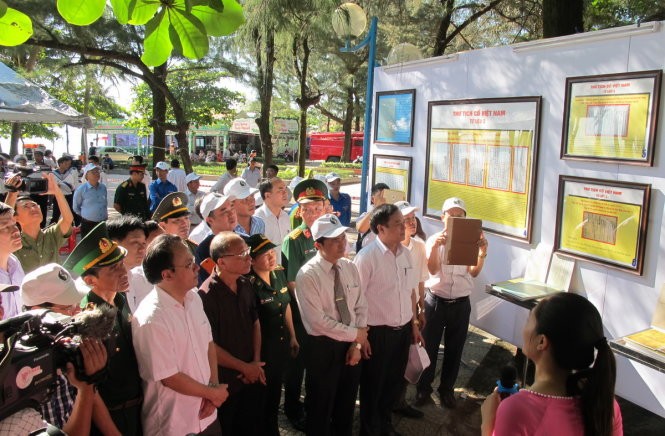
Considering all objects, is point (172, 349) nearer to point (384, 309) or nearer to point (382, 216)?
point (384, 309)

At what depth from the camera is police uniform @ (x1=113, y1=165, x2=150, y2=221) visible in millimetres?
7262

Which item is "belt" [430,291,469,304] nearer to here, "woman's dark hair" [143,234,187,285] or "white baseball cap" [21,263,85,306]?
"woman's dark hair" [143,234,187,285]

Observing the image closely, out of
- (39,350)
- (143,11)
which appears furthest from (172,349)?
(143,11)

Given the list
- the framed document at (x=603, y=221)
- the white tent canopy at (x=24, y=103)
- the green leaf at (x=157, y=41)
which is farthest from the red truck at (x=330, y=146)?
the green leaf at (x=157, y=41)

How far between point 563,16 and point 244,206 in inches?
171

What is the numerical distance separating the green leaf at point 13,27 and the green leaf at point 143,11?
1.85 feet

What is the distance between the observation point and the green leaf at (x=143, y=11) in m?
1.89

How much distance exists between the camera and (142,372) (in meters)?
2.36

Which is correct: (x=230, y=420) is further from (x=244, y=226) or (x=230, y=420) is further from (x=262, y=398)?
(x=244, y=226)

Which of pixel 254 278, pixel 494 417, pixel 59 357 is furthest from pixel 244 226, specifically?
pixel 494 417

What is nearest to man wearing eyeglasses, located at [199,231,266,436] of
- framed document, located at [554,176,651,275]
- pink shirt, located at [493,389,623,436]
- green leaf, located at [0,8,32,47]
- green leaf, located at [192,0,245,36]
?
green leaf, located at [192,0,245,36]

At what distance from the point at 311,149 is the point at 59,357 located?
4014 centimetres

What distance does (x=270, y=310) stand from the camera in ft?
10.7

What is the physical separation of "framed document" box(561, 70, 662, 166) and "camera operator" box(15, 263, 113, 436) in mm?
3574
